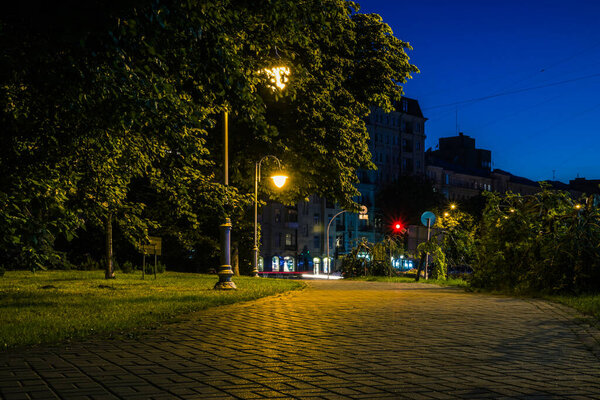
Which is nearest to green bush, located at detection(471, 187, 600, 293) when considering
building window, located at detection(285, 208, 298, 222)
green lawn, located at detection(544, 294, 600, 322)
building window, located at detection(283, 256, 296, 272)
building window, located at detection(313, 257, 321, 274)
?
green lawn, located at detection(544, 294, 600, 322)

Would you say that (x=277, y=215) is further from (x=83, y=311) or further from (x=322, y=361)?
(x=322, y=361)

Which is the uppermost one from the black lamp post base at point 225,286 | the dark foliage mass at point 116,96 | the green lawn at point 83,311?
the dark foliage mass at point 116,96

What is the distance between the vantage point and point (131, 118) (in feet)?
31.4

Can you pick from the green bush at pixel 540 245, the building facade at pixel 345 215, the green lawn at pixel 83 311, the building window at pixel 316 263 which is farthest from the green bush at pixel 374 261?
the building window at pixel 316 263

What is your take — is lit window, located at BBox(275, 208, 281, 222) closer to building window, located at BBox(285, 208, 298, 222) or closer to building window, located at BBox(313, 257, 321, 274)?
building window, located at BBox(285, 208, 298, 222)

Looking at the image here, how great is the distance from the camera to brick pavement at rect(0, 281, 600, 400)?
223 inches

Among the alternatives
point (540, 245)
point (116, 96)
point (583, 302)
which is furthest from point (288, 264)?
point (116, 96)

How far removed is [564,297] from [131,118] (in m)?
11.8

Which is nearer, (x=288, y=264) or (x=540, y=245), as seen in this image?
(x=540, y=245)

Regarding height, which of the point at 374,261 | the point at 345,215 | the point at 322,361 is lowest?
the point at 322,361

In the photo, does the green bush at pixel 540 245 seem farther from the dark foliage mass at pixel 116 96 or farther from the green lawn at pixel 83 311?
the dark foliage mass at pixel 116 96

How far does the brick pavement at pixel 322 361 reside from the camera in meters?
5.66

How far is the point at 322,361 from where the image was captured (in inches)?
279

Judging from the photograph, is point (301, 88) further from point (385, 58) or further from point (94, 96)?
point (94, 96)
